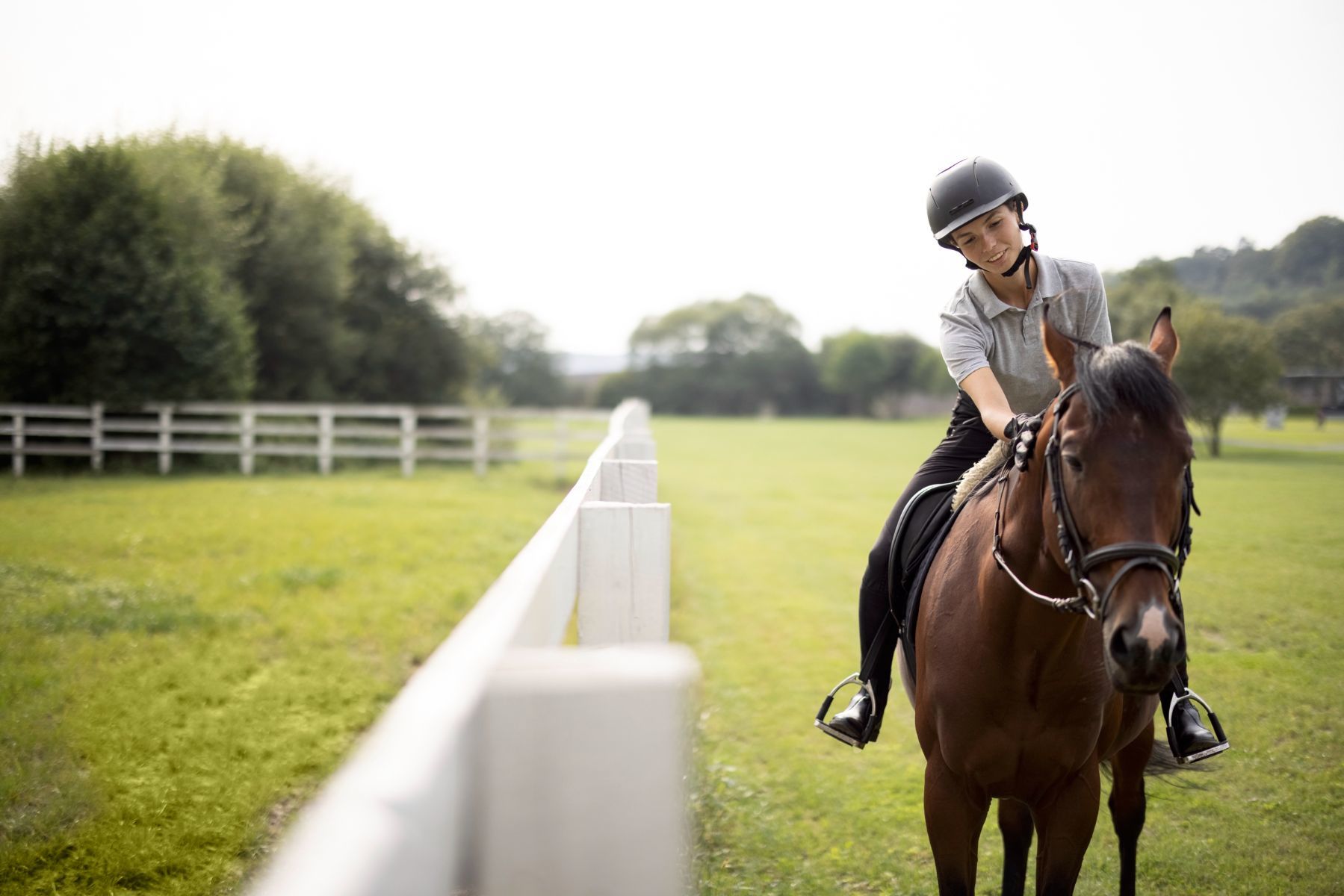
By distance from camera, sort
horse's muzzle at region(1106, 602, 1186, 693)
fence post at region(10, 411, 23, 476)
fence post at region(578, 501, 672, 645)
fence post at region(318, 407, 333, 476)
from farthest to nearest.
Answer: fence post at region(318, 407, 333, 476) < fence post at region(10, 411, 23, 476) < fence post at region(578, 501, 672, 645) < horse's muzzle at region(1106, 602, 1186, 693)

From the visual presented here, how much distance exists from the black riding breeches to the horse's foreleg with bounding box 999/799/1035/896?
1.98 ft

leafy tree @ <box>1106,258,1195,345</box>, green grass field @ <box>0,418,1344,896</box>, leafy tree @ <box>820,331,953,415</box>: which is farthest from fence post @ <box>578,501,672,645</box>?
leafy tree @ <box>820,331,953,415</box>

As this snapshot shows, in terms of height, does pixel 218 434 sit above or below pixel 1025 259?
below

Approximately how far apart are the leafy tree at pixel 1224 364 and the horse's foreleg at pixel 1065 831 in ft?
73.7

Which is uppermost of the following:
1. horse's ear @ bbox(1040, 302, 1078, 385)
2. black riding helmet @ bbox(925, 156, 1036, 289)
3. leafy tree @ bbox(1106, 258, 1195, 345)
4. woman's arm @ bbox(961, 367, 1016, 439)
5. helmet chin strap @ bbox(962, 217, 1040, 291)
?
leafy tree @ bbox(1106, 258, 1195, 345)

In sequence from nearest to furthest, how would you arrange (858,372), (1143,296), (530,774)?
(530,774), (1143,296), (858,372)

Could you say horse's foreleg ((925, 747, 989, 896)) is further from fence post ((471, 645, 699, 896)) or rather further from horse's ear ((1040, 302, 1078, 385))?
fence post ((471, 645, 699, 896))

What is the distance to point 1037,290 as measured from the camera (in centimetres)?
315

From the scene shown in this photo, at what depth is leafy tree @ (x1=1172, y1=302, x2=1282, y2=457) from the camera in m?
22.4

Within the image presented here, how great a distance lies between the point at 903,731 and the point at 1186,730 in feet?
8.54

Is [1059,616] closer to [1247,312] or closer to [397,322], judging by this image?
[1247,312]

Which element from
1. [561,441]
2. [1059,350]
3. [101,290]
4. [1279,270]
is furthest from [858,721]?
[101,290]

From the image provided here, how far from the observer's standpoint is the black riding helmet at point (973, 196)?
125 inches

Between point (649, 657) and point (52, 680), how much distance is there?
574cm
